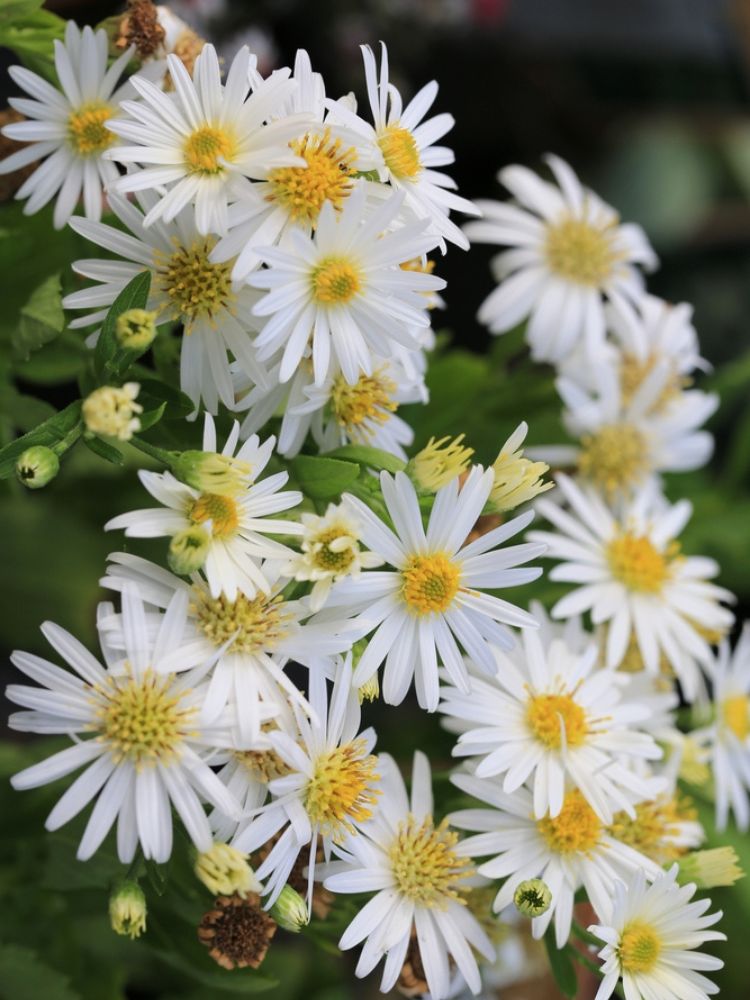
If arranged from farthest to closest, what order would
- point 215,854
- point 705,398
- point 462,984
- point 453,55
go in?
point 453,55 < point 705,398 < point 462,984 < point 215,854

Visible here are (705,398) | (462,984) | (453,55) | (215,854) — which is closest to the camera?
(215,854)

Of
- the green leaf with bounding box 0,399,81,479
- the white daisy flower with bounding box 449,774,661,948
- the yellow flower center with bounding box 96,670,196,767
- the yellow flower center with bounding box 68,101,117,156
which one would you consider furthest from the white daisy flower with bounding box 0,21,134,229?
the white daisy flower with bounding box 449,774,661,948

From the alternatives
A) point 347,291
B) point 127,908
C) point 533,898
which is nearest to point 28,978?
point 127,908

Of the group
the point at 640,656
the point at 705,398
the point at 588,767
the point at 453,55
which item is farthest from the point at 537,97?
the point at 588,767

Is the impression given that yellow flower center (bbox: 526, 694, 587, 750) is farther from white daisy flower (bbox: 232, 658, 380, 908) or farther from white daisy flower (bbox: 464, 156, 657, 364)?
white daisy flower (bbox: 464, 156, 657, 364)

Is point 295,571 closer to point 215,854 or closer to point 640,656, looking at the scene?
point 215,854

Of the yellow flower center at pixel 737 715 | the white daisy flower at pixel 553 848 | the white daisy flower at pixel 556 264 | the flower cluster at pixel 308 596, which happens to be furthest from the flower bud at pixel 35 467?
the yellow flower center at pixel 737 715

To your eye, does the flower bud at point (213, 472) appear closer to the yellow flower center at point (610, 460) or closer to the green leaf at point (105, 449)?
the green leaf at point (105, 449)
